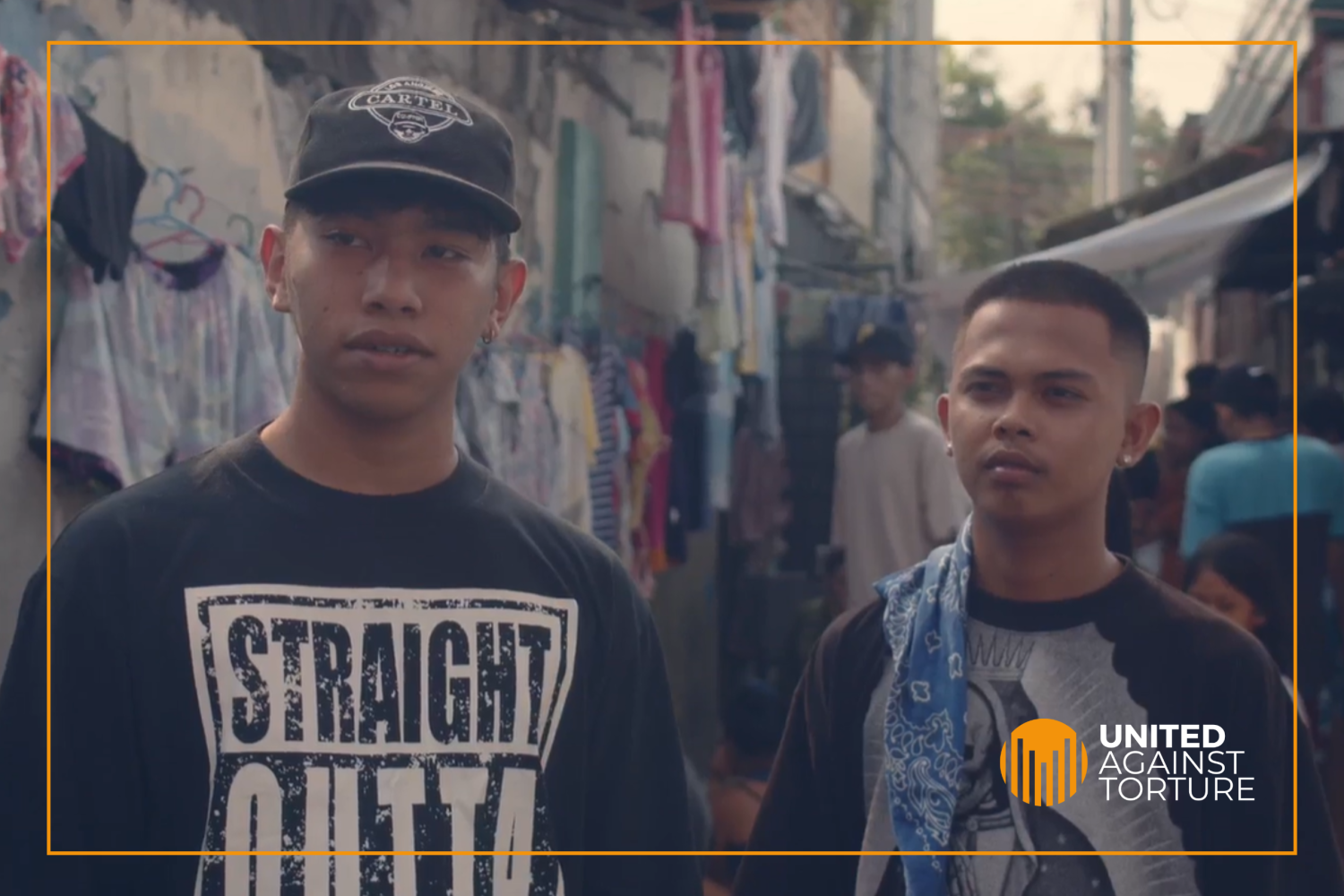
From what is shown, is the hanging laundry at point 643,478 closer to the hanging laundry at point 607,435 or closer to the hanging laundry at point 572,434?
the hanging laundry at point 607,435

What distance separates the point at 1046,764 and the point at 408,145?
3.84ft

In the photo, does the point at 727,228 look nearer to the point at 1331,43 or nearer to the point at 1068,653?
the point at 1331,43

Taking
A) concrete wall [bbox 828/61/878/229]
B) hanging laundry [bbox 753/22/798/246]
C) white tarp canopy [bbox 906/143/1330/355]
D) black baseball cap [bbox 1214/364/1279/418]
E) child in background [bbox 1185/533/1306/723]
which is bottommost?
child in background [bbox 1185/533/1306/723]

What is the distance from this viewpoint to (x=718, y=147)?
7.61 metres

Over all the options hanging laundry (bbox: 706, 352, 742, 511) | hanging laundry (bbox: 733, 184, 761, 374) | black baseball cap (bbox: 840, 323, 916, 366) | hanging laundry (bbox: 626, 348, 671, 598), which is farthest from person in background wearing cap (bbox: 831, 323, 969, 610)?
hanging laundry (bbox: 733, 184, 761, 374)

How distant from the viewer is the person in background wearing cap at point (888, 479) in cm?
711

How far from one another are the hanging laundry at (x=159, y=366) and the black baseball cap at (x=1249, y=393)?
3.90m

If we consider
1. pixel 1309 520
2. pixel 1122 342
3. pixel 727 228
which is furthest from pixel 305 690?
pixel 727 228

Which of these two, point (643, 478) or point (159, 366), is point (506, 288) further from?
point (643, 478)

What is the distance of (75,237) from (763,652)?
7174 mm

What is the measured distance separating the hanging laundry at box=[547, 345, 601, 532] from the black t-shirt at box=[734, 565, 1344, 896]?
3605mm

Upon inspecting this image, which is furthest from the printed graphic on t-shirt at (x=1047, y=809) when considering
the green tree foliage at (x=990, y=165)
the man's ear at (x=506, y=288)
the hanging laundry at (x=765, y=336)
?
the green tree foliage at (x=990, y=165)

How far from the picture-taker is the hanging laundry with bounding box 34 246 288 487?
3.65m

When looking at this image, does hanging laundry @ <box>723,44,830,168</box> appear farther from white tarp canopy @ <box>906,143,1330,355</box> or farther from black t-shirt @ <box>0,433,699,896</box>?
black t-shirt @ <box>0,433,699,896</box>
